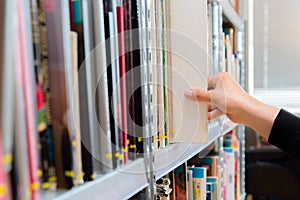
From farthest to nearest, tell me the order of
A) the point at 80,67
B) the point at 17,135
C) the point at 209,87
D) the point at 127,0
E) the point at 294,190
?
the point at 294,190, the point at 209,87, the point at 127,0, the point at 80,67, the point at 17,135

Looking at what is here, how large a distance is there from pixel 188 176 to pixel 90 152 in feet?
1.83

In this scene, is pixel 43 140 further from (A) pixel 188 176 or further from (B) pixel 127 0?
(A) pixel 188 176

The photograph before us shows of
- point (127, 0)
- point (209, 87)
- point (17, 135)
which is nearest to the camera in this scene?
point (17, 135)

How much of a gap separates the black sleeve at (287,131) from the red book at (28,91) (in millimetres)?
829

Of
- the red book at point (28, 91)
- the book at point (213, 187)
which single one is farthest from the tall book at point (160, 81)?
the book at point (213, 187)

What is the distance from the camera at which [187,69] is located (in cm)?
73

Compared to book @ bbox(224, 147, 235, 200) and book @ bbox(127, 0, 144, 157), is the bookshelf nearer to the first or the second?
book @ bbox(127, 0, 144, 157)

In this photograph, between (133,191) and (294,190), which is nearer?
(133,191)

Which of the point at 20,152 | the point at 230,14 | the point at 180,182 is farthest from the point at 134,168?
the point at 230,14

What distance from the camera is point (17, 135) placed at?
279 millimetres

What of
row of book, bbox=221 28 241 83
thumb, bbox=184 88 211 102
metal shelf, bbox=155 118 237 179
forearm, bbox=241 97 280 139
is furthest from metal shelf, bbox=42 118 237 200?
row of book, bbox=221 28 241 83

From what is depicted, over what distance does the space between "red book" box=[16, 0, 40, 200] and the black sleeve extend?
83cm

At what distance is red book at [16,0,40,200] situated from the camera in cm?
28

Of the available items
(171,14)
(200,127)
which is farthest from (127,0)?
(200,127)
